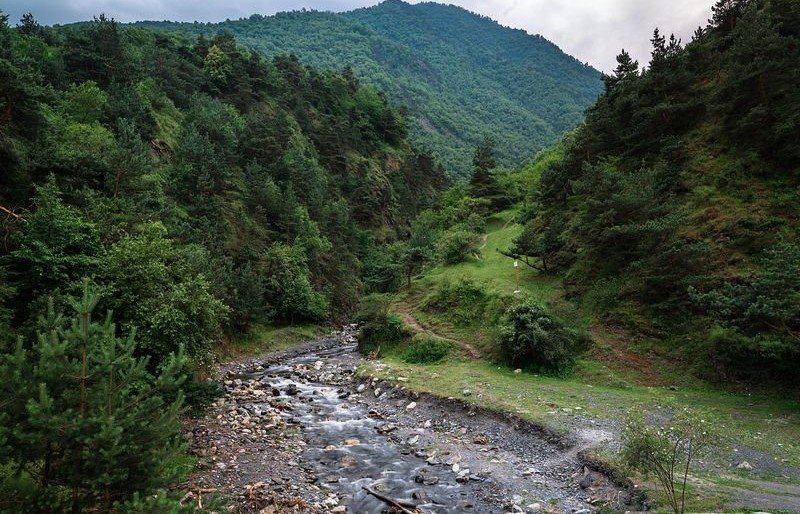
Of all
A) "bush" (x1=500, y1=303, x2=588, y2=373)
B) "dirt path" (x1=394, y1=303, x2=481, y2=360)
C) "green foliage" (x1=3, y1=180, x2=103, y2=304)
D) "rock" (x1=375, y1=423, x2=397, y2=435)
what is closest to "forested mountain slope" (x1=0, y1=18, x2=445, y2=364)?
"green foliage" (x1=3, y1=180, x2=103, y2=304)

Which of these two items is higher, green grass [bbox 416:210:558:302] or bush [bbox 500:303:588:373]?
green grass [bbox 416:210:558:302]

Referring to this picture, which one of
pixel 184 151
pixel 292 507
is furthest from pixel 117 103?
pixel 292 507

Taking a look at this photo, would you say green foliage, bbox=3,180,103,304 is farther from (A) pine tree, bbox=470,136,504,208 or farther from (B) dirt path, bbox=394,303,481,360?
(A) pine tree, bbox=470,136,504,208

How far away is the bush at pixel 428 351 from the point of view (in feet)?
94.2

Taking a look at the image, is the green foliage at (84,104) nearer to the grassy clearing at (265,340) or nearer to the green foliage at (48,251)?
the green foliage at (48,251)

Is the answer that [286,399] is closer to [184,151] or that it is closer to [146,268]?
[146,268]

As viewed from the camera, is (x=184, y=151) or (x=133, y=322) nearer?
(x=133, y=322)

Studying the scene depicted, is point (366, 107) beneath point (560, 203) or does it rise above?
above

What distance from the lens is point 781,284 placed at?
16.3 m

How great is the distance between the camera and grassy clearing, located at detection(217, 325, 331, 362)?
1276 inches

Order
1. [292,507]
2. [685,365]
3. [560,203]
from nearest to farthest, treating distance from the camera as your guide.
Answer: [292,507] < [685,365] < [560,203]

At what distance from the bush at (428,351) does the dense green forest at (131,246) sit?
1219 centimetres

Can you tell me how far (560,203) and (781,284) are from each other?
26.9 metres

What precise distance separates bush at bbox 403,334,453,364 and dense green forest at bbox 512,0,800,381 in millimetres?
9754
